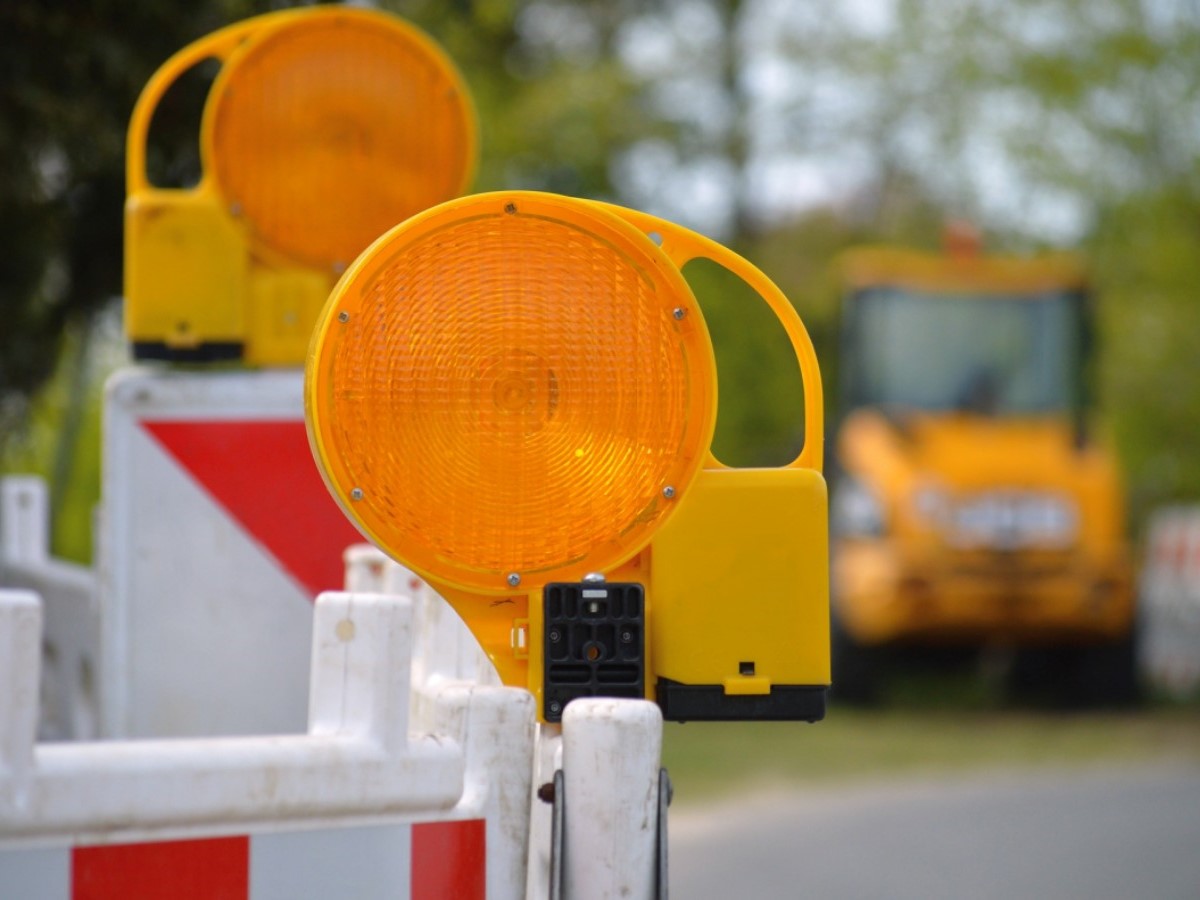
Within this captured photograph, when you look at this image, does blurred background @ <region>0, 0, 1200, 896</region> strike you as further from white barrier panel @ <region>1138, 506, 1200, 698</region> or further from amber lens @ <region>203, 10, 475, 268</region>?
amber lens @ <region>203, 10, 475, 268</region>

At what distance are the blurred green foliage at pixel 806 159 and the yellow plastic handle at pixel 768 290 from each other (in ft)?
14.7

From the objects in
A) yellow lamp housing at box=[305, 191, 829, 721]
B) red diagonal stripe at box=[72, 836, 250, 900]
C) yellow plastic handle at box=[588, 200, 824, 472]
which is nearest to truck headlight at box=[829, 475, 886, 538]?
yellow plastic handle at box=[588, 200, 824, 472]

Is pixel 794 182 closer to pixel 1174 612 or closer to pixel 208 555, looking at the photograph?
pixel 1174 612

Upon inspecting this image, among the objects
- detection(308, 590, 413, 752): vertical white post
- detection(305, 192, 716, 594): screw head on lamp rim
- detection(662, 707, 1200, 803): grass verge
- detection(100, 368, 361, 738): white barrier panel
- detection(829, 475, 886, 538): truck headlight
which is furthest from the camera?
detection(829, 475, 886, 538): truck headlight

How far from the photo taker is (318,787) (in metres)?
1.62

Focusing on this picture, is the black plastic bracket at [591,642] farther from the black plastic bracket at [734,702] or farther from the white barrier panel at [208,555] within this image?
the white barrier panel at [208,555]

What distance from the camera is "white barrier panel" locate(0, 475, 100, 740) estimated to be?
9.87 feet

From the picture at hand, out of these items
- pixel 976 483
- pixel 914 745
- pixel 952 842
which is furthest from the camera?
pixel 976 483

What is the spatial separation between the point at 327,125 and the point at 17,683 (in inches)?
67.4

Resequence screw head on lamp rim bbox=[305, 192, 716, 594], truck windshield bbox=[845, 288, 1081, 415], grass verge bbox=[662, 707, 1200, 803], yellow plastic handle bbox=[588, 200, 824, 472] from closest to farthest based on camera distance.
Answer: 1. screw head on lamp rim bbox=[305, 192, 716, 594]
2. yellow plastic handle bbox=[588, 200, 824, 472]
3. grass verge bbox=[662, 707, 1200, 803]
4. truck windshield bbox=[845, 288, 1081, 415]

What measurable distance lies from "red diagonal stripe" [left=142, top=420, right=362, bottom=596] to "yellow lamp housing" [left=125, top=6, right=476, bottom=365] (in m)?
0.25

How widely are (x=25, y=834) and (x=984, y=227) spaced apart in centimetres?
1852

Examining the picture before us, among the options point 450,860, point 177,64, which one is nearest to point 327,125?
point 177,64

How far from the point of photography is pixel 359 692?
1.67 meters
